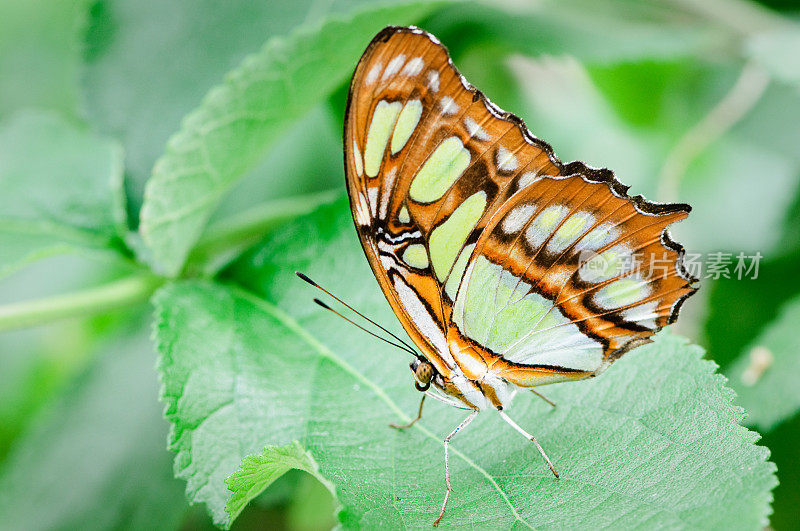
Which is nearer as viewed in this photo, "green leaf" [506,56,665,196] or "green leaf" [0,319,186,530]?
"green leaf" [0,319,186,530]

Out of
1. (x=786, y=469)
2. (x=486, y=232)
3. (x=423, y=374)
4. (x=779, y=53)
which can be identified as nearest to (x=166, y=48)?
(x=486, y=232)

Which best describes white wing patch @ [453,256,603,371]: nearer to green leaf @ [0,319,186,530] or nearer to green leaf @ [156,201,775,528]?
green leaf @ [156,201,775,528]

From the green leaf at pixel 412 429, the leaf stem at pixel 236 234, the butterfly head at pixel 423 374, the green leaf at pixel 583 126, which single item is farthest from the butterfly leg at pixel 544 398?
the green leaf at pixel 583 126

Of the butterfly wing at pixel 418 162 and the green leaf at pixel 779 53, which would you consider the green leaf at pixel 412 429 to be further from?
the green leaf at pixel 779 53

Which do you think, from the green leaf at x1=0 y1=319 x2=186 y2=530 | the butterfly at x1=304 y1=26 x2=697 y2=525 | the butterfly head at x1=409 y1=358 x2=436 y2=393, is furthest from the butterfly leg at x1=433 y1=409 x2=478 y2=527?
the green leaf at x1=0 y1=319 x2=186 y2=530

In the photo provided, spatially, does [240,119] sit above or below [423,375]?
above

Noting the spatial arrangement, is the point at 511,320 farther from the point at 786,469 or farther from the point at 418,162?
the point at 786,469
